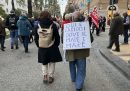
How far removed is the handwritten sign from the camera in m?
8.79

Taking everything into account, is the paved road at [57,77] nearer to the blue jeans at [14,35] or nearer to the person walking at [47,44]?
the person walking at [47,44]

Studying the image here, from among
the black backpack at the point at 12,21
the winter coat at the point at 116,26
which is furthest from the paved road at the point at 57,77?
the black backpack at the point at 12,21

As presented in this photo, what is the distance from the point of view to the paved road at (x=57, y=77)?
9.40m

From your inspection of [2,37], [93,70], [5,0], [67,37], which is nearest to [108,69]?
[93,70]

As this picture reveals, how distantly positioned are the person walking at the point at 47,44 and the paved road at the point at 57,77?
34 cm

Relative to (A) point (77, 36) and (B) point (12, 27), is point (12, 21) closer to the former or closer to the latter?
(B) point (12, 27)

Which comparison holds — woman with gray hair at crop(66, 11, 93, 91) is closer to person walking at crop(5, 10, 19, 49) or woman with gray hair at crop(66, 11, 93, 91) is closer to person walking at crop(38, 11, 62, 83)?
person walking at crop(38, 11, 62, 83)

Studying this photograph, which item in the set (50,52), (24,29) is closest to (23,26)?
(24,29)

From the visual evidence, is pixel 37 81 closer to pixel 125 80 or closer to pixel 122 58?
pixel 125 80

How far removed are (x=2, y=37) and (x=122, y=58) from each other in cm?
672

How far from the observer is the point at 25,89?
924 cm

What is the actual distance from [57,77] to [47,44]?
1.35 meters

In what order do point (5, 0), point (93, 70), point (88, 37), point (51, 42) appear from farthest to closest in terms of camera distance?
point (5, 0)
point (93, 70)
point (51, 42)
point (88, 37)

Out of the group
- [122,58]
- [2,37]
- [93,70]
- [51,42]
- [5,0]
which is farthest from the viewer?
[5,0]
